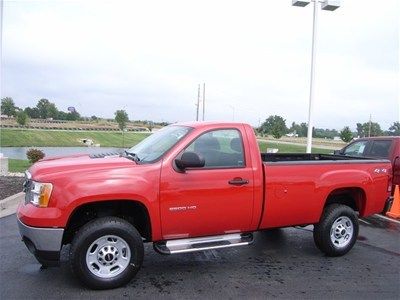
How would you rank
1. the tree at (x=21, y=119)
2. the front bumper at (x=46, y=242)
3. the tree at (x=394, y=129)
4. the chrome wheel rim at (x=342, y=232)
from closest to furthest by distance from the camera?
the front bumper at (x=46, y=242) → the chrome wheel rim at (x=342, y=232) → the tree at (x=21, y=119) → the tree at (x=394, y=129)

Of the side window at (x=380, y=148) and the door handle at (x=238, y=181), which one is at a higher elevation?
the side window at (x=380, y=148)

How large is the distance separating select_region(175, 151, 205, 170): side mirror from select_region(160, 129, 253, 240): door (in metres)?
0.16

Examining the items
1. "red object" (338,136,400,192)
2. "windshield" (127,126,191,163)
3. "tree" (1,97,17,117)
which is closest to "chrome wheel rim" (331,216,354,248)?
"windshield" (127,126,191,163)

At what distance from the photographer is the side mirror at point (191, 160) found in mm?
4938

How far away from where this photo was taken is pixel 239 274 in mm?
5430

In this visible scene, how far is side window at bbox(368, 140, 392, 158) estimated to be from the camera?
970 centimetres

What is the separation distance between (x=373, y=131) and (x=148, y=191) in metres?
70.8

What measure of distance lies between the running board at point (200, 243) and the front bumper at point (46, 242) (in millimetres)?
1123

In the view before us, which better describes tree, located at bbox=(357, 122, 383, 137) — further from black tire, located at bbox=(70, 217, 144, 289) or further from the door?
black tire, located at bbox=(70, 217, 144, 289)

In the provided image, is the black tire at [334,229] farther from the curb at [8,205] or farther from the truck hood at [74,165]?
the curb at [8,205]

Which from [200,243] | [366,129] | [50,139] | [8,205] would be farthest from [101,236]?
[366,129]

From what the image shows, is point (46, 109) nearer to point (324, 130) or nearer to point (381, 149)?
point (324, 130)

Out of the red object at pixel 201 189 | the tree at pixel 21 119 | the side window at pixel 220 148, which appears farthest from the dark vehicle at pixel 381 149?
the tree at pixel 21 119

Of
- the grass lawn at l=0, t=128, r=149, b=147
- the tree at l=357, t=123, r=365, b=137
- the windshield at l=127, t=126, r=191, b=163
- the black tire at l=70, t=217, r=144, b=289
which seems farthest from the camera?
the tree at l=357, t=123, r=365, b=137
